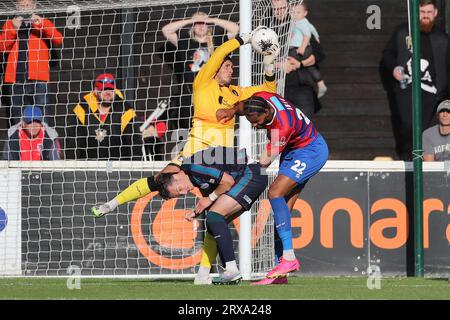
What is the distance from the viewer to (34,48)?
1415 cm

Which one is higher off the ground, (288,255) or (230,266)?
(288,255)

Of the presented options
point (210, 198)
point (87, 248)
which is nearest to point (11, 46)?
point (87, 248)

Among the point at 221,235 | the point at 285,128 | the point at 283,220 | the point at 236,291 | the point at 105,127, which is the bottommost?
the point at 236,291

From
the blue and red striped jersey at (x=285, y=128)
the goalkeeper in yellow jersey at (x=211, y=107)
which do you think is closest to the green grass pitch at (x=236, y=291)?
the goalkeeper in yellow jersey at (x=211, y=107)

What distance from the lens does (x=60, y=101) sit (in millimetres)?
15305

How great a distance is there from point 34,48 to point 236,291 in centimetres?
572

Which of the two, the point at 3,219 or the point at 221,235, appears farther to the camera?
the point at 3,219

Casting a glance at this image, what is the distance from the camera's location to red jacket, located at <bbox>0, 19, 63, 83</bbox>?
14.1 m

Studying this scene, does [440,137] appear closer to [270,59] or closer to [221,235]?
[270,59]

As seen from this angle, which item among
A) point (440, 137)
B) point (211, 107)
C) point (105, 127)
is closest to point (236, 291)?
point (211, 107)

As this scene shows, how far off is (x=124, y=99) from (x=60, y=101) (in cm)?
155

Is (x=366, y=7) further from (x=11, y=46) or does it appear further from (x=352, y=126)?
(x=11, y=46)

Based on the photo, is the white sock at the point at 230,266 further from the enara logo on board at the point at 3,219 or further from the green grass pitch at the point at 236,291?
the enara logo on board at the point at 3,219

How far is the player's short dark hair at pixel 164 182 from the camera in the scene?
11711mm
